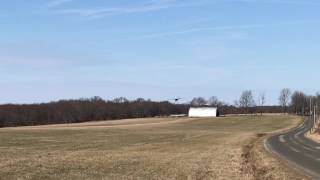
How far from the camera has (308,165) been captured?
1259 inches

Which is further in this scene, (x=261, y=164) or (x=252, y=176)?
(x=261, y=164)

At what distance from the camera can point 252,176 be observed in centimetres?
2405

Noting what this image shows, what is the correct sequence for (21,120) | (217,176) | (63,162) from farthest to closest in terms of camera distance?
1. (21,120)
2. (63,162)
3. (217,176)

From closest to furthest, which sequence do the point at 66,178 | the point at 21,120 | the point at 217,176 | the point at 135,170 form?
the point at 66,178, the point at 217,176, the point at 135,170, the point at 21,120

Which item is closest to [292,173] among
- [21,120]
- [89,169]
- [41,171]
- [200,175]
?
[200,175]

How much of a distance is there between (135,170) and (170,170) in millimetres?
1403

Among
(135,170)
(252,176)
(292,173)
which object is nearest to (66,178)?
(135,170)

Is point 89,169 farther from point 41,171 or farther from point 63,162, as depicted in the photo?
point 63,162

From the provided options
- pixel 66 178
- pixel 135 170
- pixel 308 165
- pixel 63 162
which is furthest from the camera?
pixel 308 165

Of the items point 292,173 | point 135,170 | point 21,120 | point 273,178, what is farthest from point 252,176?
point 21,120

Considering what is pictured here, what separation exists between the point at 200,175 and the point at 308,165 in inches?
400

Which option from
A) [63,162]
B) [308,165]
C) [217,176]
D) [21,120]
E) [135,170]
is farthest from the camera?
[21,120]

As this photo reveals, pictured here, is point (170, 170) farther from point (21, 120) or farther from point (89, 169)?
point (21, 120)

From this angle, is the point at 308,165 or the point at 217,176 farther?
the point at 308,165
